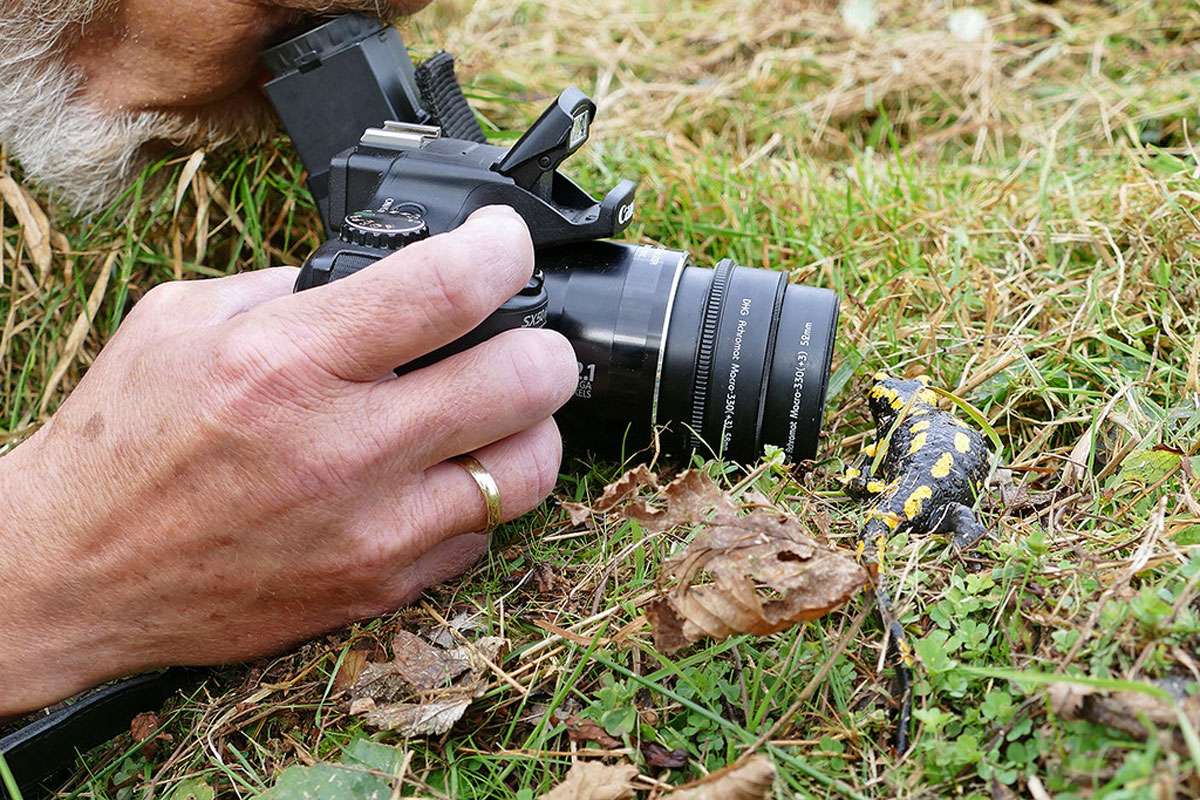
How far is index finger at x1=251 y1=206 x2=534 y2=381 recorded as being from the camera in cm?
142

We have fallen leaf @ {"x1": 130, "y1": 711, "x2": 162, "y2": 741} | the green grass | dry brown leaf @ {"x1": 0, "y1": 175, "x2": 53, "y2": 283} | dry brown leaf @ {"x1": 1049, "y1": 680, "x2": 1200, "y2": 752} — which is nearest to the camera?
dry brown leaf @ {"x1": 1049, "y1": 680, "x2": 1200, "y2": 752}

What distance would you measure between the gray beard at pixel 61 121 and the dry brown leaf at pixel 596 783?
159cm

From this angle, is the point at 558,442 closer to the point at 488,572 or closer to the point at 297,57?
the point at 488,572

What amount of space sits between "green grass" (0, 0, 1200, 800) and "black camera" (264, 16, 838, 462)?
129 mm

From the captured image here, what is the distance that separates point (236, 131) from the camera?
93.7 inches

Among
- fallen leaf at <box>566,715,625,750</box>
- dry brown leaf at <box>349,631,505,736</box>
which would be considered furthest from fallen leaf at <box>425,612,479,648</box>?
fallen leaf at <box>566,715,625,750</box>

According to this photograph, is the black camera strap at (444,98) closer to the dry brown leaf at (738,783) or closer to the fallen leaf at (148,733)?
the fallen leaf at (148,733)

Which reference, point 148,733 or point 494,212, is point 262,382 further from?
point 148,733

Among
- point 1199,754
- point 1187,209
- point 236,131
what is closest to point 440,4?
point 236,131

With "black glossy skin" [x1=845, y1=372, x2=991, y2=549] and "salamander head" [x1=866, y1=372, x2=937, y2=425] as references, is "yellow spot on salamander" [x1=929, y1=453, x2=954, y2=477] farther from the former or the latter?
"salamander head" [x1=866, y1=372, x2=937, y2=425]

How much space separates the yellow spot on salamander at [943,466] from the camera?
1655mm

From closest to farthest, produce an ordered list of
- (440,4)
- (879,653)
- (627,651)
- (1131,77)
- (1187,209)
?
(879,653), (627,651), (1187,209), (1131,77), (440,4)

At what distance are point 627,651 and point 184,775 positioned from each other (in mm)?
625

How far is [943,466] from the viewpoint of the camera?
5.46 ft
